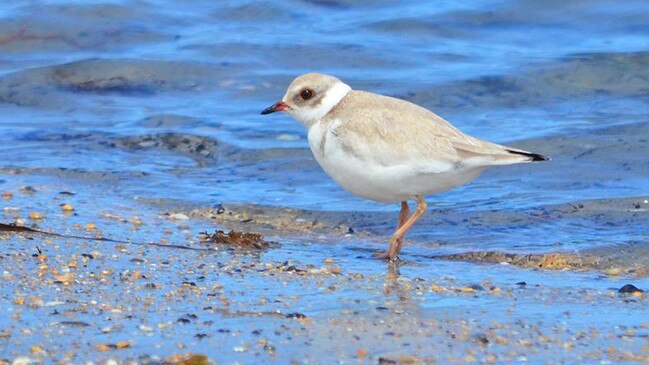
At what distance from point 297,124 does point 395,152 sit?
431 centimetres

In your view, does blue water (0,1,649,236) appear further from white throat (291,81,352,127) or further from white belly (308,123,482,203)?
white belly (308,123,482,203)

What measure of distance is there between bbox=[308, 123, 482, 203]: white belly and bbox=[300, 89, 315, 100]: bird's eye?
11.9 inches

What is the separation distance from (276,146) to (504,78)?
2818 mm

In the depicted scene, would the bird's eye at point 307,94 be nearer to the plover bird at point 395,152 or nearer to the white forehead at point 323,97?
the white forehead at point 323,97

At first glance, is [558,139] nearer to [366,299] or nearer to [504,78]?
[504,78]

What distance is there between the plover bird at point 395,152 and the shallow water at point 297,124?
431 mm

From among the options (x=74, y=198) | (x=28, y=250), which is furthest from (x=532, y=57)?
(x=28, y=250)

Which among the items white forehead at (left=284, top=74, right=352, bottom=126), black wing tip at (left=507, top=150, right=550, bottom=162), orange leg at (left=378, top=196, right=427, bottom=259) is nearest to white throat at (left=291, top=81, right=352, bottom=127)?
white forehead at (left=284, top=74, right=352, bottom=126)

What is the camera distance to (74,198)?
8.11 meters

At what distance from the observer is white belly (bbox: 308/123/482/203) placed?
21.9 ft

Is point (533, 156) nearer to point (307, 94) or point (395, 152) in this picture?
point (395, 152)

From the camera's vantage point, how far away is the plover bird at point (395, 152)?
666 cm

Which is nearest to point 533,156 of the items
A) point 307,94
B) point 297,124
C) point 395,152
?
point 395,152

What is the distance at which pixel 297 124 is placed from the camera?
10.9 metres
